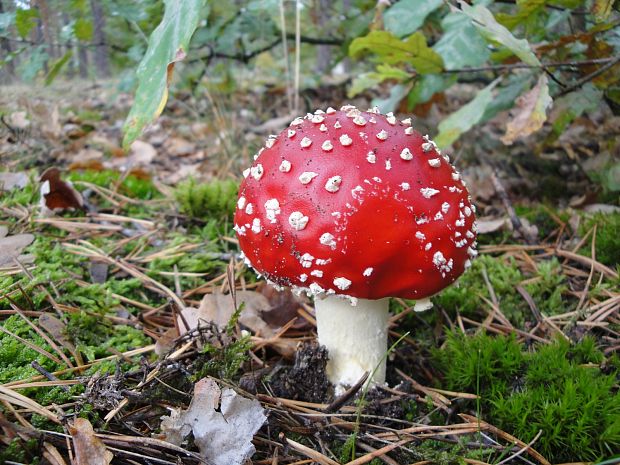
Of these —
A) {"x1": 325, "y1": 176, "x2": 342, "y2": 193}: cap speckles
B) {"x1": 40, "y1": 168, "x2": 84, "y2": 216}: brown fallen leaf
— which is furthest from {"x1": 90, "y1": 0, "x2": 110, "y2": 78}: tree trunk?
{"x1": 325, "y1": 176, "x2": 342, "y2": 193}: cap speckles

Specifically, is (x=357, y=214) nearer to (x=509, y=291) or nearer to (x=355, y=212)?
(x=355, y=212)

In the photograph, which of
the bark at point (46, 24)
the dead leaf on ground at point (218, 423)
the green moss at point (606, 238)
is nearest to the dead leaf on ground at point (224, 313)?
the dead leaf on ground at point (218, 423)

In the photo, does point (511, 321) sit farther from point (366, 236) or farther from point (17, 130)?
point (17, 130)

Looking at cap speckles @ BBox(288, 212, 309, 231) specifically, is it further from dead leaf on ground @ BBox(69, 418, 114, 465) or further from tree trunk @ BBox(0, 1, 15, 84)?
tree trunk @ BBox(0, 1, 15, 84)

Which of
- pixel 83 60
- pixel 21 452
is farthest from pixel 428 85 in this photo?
pixel 83 60

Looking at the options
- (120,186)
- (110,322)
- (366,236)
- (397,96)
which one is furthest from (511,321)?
(120,186)

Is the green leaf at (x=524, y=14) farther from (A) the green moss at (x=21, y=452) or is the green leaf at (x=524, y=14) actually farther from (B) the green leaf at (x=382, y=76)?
(A) the green moss at (x=21, y=452)
